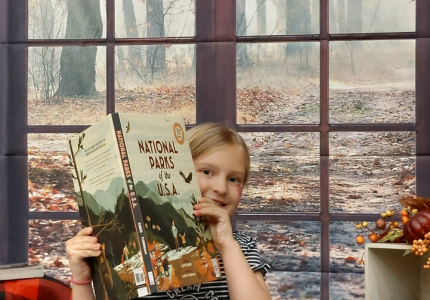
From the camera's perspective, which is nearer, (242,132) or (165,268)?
(165,268)

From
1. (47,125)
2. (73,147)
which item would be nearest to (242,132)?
(47,125)

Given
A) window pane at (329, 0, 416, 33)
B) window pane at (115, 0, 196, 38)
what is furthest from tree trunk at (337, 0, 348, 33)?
window pane at (115, 0, 196, 38)

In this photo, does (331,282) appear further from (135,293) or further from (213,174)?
(135,293)

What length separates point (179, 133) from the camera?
3.61ft

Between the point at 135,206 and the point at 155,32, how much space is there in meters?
1.25

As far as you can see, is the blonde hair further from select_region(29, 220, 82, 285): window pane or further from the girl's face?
select_region(29, 220, 82, 285): window pane

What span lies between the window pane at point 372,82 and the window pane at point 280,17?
122 mm

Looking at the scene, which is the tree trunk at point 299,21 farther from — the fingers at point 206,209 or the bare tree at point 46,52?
the fingers at point 206,209

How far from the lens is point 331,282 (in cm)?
203

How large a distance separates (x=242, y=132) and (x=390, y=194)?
22.0 inches

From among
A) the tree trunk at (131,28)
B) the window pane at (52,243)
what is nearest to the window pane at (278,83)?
the tree trunk at (131,28)

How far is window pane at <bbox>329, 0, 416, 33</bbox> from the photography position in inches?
79.5

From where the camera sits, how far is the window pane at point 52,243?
211 cm

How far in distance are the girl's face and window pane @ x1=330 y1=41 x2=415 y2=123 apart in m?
0.77
